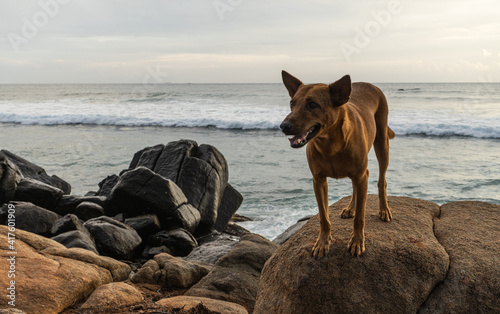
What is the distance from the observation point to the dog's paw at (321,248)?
3.84 meters

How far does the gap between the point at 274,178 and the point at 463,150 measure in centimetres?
985

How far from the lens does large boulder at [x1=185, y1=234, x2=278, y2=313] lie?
5.12 m

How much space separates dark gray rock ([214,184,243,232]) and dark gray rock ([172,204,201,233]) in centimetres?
110

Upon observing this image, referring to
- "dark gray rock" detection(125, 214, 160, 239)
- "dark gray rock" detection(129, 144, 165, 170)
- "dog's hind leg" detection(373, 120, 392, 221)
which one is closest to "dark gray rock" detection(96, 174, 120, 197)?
"dark gray rock" detection(129, 144, 165, 170)

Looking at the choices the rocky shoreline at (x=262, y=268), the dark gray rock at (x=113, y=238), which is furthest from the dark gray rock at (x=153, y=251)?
the dark gray rock at (x=113, y=238)

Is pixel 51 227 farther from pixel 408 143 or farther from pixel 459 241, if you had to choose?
pixel 408 143

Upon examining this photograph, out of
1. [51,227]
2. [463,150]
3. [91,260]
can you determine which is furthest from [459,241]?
[463,150]

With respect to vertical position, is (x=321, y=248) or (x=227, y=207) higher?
(x=321, y=248)

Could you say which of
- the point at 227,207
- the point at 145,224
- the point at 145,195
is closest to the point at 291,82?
the point at 145,224

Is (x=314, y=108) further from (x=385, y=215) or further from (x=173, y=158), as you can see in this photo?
(x=173, y=158)

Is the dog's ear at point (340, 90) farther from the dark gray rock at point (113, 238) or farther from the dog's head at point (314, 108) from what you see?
the dark gray rock at point (113, 238)

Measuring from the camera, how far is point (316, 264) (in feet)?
12.5

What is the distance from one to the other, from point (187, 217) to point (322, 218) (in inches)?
214

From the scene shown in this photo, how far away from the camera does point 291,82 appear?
3527 mm
